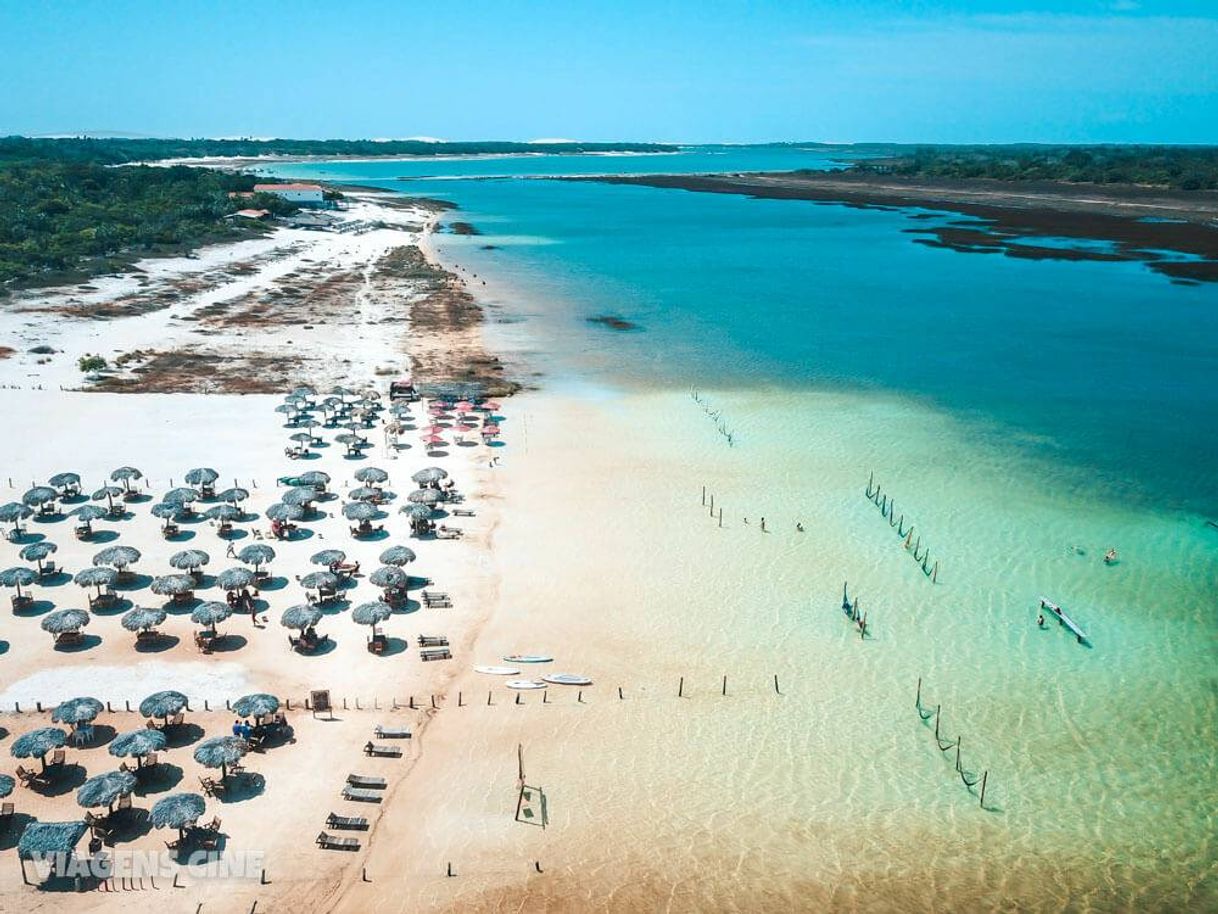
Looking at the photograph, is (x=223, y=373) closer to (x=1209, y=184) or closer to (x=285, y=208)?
(x=285, y=208)

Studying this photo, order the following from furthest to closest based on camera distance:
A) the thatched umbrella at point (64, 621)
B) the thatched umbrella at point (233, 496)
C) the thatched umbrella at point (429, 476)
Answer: the thatched umbrella at point (429, 476), the thatched umbrella at point (233, 496), the thatched umbrella at point (64, 621)

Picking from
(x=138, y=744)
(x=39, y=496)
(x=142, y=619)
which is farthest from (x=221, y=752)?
(x=39, y=496)

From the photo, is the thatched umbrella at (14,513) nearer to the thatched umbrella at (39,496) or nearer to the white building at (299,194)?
the thatched umbrella at (39,496)

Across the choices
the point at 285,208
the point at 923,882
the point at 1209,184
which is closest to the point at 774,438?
the point at 923,882

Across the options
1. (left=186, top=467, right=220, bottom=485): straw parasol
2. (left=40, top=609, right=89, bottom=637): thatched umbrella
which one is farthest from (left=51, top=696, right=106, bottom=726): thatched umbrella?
(left=186, top=467, right=220, bottom=485): straw parasol

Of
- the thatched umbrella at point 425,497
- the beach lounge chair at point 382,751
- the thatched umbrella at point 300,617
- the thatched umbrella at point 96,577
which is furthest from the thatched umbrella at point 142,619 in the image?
the thatched umbrella at point 425,497

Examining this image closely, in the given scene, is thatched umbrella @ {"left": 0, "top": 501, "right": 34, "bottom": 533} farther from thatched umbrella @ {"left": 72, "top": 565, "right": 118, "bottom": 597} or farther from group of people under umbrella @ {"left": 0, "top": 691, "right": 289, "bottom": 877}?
group of people under umbrella @ {"left": 0, "top": 691, "right": 289, "bottom": 877}
